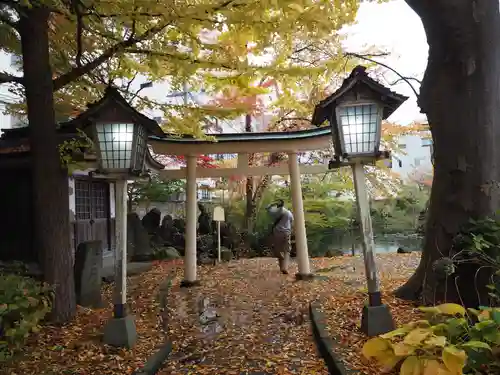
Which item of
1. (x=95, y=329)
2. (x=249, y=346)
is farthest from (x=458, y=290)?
(x=95, y=329)

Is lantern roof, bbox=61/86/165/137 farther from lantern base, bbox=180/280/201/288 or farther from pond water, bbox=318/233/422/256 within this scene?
pond water, bbox=318/233/422/256

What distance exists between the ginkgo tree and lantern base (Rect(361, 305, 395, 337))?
3.60 m

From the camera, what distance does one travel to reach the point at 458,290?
17.5 feet

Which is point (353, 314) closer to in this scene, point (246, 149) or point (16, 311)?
point (16, 311)

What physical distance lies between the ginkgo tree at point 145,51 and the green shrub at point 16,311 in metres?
1.59

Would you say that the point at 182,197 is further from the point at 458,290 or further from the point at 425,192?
the point at 458,290

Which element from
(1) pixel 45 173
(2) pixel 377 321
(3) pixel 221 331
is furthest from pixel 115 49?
(2) pixel 377 321

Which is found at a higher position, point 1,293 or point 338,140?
point 338,140

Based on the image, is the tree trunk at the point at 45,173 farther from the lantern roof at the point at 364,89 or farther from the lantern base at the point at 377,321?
the lantern base at the point at 377,321

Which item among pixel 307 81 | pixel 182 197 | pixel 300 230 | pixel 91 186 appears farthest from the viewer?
pixel 182 197

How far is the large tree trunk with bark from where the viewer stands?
532 centimetres

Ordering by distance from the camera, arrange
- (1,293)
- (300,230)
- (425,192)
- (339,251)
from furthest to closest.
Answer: (425,192) < (339,251) < (300,230) < (1,293)

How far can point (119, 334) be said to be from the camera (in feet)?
17.1

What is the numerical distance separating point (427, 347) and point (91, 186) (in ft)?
35.9
